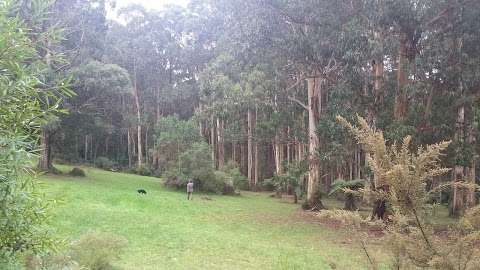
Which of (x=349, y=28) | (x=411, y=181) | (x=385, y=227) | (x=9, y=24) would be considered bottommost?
(x=385, y=227)

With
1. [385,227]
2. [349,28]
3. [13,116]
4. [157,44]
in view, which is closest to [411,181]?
[385,227]

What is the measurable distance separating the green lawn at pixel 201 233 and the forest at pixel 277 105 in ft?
2.72

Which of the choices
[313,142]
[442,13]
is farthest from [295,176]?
[442,13]

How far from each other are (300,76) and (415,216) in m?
19.4

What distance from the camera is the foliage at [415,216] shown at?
328cm

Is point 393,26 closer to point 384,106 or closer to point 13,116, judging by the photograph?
point 384,106

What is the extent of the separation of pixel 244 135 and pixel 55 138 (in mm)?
13898

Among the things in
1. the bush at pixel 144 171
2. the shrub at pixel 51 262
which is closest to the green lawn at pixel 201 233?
the shrub at pixel 51 262

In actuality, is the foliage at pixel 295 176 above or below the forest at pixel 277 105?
below

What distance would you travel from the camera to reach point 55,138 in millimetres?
28078

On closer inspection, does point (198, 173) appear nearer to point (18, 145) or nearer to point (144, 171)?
point (144, 171)

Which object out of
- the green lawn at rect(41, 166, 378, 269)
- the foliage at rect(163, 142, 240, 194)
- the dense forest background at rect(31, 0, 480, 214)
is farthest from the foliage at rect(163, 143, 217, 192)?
the green lawn at rect(41, 166, 378, 269)

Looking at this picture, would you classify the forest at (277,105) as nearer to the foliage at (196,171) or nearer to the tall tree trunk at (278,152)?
the foliage at (196,171)

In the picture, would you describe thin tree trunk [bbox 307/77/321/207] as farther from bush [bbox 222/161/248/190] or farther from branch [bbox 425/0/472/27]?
bush [bbox 222/161/248/190]
